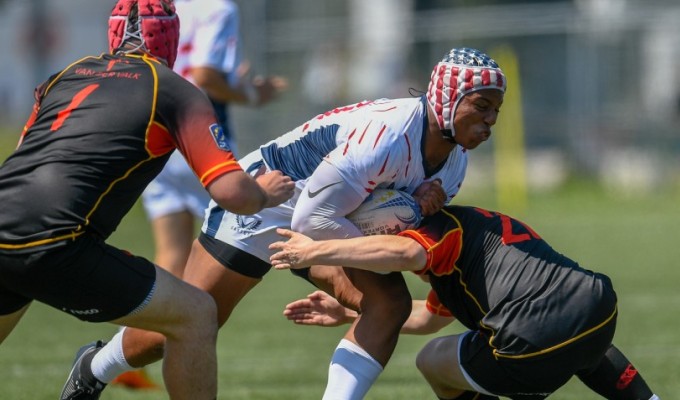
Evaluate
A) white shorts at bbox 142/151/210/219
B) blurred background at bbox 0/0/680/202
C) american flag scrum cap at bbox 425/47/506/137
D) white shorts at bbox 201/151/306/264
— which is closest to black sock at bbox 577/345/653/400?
american flag scrum cap at bbox 425/47/506/137

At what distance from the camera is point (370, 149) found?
5.36 metres

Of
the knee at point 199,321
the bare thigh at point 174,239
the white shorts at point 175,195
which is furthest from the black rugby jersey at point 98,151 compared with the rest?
the white shorts at point 175,195

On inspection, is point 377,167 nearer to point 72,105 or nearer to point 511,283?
point 511,283

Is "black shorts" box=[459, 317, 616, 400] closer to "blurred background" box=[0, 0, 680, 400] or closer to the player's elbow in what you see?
the player's elbow

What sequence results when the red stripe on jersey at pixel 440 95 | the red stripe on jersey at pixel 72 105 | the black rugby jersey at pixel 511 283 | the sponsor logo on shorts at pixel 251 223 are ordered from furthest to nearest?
the sponsor logo on shorts at pixel 251 223 < the red stripe on jersey at pixel 440 95 < the black rugby jersey at pixel 511 283 < the red stripe on jersey at pixel 72 105

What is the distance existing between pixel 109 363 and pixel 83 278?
111cm

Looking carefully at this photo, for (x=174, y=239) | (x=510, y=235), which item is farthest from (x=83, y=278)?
(x=174, y=239)

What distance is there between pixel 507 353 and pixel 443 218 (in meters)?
0.64

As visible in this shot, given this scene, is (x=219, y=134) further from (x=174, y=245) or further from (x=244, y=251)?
(x=174, y=245)

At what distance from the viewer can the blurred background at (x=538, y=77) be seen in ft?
75.5

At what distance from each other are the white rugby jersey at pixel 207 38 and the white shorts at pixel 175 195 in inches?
26.2

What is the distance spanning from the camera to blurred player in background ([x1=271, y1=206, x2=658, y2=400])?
5.07 metres

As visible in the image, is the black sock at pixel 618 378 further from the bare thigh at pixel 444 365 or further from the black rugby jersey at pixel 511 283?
the bare thigh at pixel 444 365

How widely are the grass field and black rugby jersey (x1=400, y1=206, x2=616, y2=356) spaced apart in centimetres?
187
